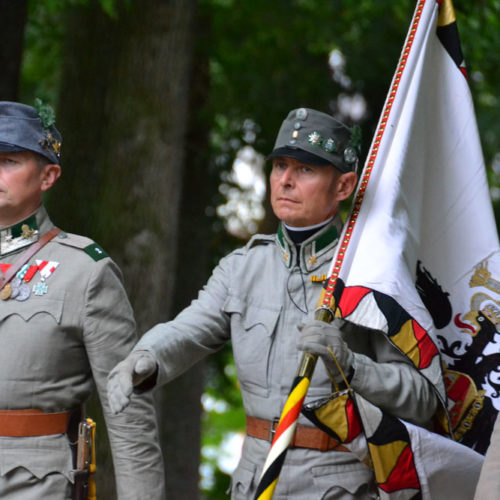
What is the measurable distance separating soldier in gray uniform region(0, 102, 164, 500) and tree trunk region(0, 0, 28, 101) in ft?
8.80

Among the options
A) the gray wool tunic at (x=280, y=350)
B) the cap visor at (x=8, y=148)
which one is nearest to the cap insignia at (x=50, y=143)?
the cap visor at (x=8, y=148)

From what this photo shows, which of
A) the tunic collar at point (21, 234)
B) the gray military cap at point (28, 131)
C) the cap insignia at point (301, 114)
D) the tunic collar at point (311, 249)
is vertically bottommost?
the tunic collar at point (21, 234)

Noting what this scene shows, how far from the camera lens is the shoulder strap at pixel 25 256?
4.61 metres

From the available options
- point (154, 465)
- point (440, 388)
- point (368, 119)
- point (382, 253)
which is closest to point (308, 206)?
point (382, 253)

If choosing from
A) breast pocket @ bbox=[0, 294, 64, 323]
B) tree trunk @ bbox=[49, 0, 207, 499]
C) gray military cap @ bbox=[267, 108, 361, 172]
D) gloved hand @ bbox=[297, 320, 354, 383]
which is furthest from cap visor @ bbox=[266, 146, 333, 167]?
tree trunk @ bbox=[49, 0, 207, 499]

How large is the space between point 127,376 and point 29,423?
0.66 metres

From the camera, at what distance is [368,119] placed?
12062mm

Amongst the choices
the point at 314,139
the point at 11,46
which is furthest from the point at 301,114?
the point at 11,46

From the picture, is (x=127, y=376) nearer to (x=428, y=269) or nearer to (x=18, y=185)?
(x=18, y=185)

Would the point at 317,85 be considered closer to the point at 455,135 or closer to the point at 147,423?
the point at 455,135

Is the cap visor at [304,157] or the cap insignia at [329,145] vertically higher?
the cap insignia at [329,145]

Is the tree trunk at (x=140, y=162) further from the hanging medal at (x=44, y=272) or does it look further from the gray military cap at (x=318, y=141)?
the gray military cap at (x=318, y=141)

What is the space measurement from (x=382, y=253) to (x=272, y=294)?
472 millimetres

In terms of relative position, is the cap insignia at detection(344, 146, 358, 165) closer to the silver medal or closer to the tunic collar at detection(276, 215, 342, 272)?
the tunic collar at detection(276, 215, 342, 272)
